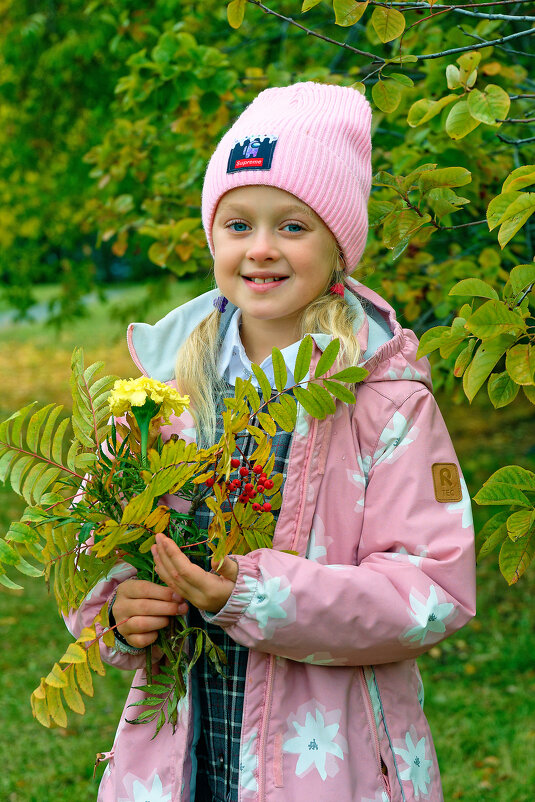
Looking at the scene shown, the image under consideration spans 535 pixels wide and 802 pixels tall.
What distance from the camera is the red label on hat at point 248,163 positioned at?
1.88 m

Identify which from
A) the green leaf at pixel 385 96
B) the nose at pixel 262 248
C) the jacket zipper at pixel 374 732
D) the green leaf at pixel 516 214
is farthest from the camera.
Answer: the green leaf at pixel 385 96

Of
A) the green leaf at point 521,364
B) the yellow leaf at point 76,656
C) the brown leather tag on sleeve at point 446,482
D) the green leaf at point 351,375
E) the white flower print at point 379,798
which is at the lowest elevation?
the white flower print at point 379,798

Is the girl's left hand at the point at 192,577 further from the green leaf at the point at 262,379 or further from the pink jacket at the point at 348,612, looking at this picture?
the green leaf at the point at 262,379

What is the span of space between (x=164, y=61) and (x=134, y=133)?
949mm

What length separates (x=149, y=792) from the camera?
71.4 inches

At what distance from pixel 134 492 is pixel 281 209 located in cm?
69

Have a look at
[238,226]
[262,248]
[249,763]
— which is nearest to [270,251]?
[262,248]

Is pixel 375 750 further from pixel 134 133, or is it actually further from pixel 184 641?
pixel 134 133

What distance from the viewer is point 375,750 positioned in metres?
1.75

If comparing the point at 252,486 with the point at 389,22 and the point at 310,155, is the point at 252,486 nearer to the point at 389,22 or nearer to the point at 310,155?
the point at 310,155

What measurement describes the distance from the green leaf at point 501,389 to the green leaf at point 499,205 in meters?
0.29

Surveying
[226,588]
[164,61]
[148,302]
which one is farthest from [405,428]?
[148,302]

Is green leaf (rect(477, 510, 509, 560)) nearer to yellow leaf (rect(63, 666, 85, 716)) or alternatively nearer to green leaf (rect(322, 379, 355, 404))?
green leaf (rect(322, 379, 355, 404))

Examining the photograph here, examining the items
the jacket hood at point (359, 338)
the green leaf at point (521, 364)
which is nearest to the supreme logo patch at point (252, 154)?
the jacket hood at point (359, 338)
